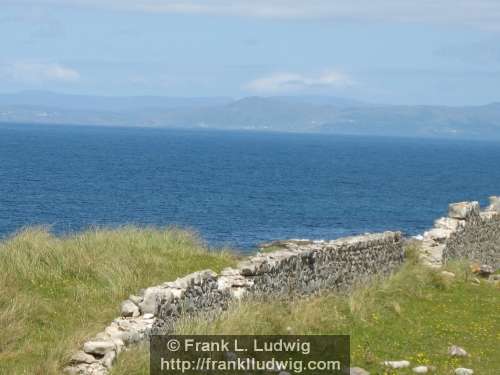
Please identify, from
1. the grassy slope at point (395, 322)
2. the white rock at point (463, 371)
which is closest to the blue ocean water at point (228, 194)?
the grassy slope at point (395, 322)

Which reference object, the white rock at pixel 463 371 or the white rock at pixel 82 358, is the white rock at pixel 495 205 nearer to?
the white rock at pixel 463 371

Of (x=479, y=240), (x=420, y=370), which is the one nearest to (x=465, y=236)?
(x=479, y=240)

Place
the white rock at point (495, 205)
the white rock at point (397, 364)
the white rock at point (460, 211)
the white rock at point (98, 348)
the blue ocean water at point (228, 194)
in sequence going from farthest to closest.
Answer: the blue ocean water at point (228, 194) → the white rock at point (495, 205) → the white rock at point (460, 211) → the white rock at point (397, 364) → the white rock at point (98, 348)

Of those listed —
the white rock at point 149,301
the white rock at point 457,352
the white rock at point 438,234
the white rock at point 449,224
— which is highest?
the white rock at point 149,301

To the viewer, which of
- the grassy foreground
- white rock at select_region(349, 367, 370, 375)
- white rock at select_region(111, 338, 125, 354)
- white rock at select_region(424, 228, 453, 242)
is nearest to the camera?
white rock at select_region(111, 338, 125, 354)

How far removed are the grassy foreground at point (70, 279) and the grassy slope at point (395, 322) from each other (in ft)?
6.19

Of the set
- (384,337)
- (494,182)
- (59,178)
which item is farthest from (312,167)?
(384,337)

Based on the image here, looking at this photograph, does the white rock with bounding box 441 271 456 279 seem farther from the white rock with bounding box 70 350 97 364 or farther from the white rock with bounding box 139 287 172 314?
the white rock with bounding box 70 350 97 364

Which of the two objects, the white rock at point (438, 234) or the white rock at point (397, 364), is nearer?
the white rock at point (397, 364)

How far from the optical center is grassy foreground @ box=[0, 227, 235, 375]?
13625mm

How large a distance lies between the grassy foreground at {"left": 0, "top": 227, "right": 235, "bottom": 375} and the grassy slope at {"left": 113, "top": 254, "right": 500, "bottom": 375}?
74.3 inches

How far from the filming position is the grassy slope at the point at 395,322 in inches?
595

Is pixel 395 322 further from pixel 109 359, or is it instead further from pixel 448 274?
pixel 109 359

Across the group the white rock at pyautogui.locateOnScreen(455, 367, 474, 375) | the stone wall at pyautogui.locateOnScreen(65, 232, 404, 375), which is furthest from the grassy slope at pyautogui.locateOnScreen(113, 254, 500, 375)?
the stone wall at pyautogui.locateOnScreen(65, 232, 404, 375)
